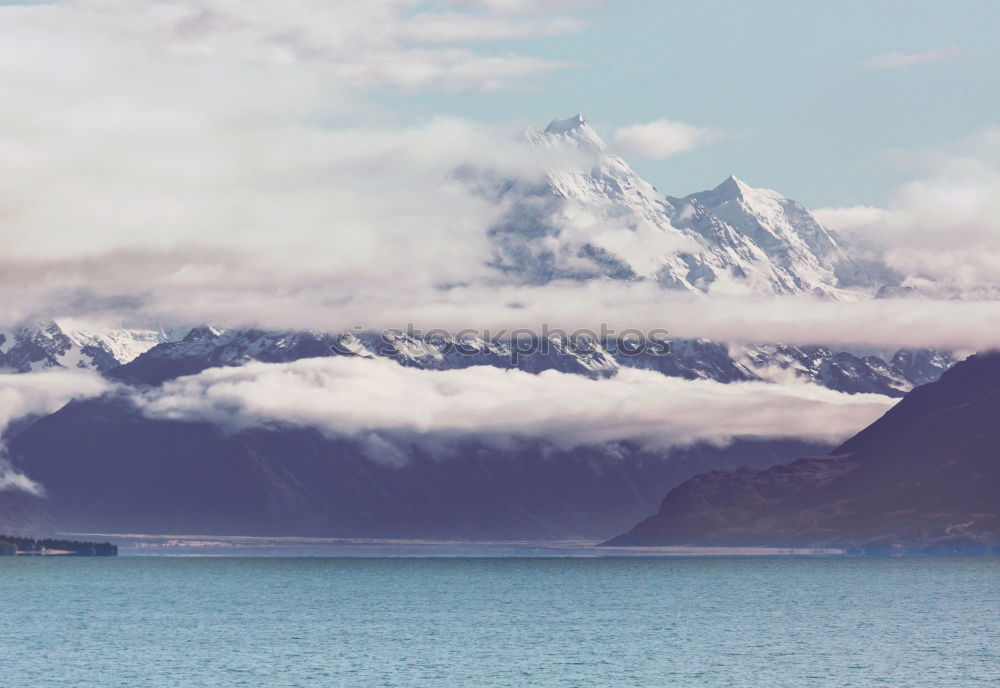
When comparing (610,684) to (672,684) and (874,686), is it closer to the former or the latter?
(672,684)

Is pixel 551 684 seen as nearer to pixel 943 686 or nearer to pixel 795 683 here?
pixel 795 683

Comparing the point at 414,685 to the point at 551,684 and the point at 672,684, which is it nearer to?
the point at 551,684

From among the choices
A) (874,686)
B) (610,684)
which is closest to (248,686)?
(610,684)

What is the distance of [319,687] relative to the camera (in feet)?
639

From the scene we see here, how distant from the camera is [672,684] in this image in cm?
19800

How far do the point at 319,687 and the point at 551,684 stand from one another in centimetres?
2699

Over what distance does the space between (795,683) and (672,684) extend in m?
14.0

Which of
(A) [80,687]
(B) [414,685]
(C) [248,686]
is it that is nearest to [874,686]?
(B) [414,685]

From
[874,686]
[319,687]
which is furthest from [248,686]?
[874,686]

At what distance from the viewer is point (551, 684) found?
656ft

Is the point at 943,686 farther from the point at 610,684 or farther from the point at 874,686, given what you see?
the point at 610,684

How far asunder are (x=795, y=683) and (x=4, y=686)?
9009cm

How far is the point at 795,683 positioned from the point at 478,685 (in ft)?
119

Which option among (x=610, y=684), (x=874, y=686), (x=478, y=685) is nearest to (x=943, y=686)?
Answer: (x=874, y=686)
